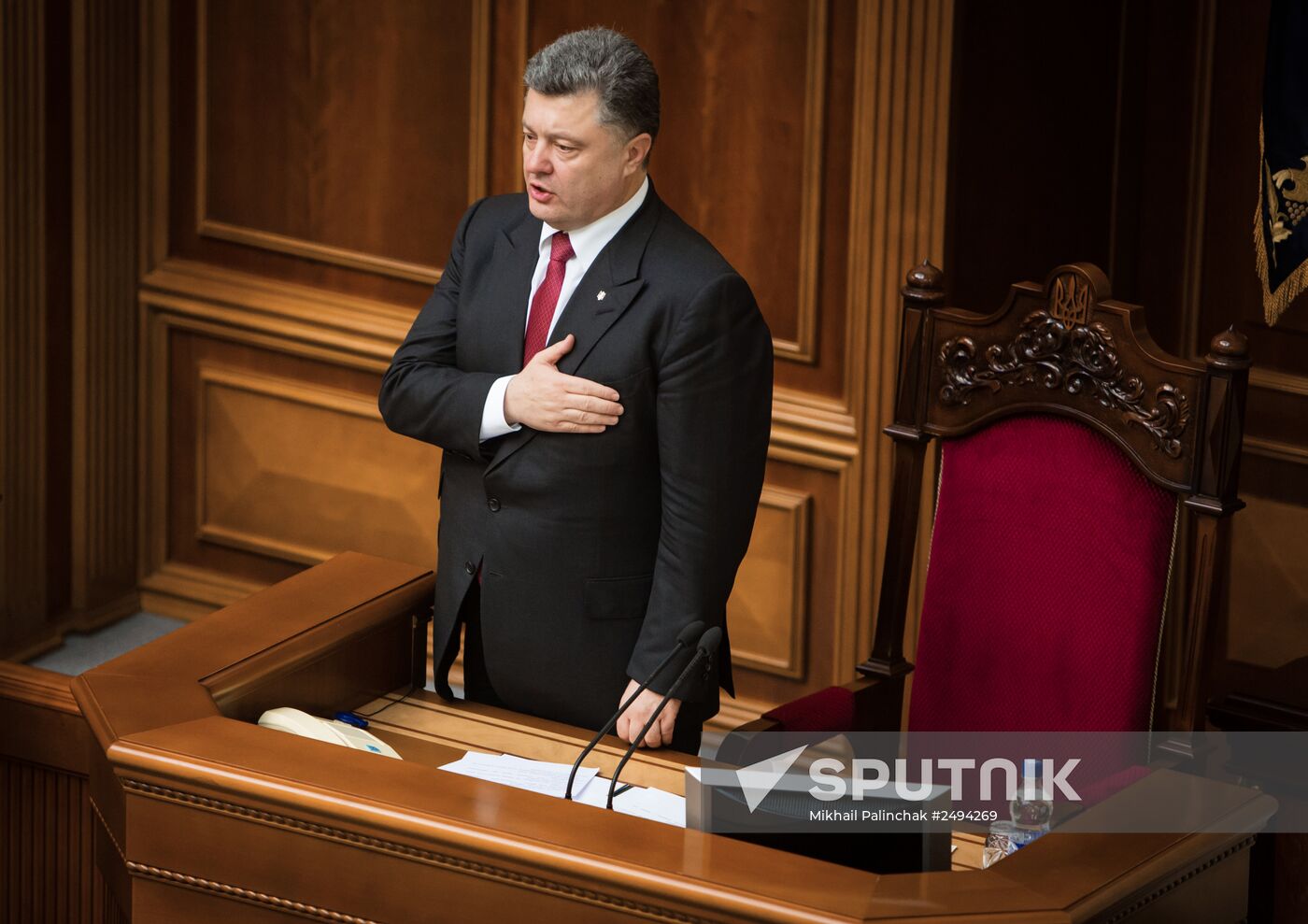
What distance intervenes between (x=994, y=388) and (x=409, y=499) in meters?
2.22

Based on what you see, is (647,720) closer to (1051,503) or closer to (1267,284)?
(1051,503)

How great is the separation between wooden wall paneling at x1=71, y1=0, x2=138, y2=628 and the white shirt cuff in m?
2.59

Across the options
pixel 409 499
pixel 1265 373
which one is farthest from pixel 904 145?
pixel 409 499

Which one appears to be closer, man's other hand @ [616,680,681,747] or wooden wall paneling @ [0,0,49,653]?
man's other hand @ [616,680,681,747]

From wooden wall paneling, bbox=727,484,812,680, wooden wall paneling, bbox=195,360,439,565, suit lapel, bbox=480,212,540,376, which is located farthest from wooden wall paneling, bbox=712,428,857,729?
suit lapel, bbox=480,212,540,376

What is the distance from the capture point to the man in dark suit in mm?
2375

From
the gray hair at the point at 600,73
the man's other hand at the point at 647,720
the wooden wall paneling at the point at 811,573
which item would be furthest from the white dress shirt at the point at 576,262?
the wooden wall paneling at the point at 811,573

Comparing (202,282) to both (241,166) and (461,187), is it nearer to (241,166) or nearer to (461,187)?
(241,166)

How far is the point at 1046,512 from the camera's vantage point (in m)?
2.71

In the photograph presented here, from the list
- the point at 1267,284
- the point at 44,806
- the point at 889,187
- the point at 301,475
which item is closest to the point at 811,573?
the point at 889,187

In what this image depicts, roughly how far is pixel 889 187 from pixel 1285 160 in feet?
2.59

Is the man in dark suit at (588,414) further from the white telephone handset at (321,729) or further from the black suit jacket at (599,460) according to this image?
the white telephone handset at (321,729)

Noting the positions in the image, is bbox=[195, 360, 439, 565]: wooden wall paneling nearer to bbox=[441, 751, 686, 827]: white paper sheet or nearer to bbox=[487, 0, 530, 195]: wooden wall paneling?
bbox=[487, 0, 530, 195]: wooden wall paneling

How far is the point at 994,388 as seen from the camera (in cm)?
275
